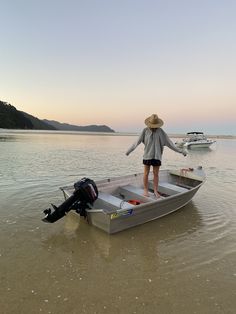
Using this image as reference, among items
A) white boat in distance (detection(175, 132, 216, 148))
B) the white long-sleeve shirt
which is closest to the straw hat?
the white long-sleeve shirt

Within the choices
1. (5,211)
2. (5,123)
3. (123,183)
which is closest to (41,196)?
(5,211)

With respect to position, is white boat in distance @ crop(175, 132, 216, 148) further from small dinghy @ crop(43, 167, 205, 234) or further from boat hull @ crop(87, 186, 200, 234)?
boat hull @ crop(87, 186, 200, 234)

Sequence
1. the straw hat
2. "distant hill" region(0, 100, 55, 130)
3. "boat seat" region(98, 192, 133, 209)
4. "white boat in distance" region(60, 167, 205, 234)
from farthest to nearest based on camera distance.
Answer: "distant hill" region(0, 100, 55, 130), the straw hat, "boat seat" region(98, 192, 133, 209), "white boat in distance" region(60, 167, 205, 234)

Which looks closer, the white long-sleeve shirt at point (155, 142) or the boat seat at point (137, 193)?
the boat seat at point (137, 193)

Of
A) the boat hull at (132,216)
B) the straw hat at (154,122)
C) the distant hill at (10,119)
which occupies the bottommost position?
the boat hull at (132,216)

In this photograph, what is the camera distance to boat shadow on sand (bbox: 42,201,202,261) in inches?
208

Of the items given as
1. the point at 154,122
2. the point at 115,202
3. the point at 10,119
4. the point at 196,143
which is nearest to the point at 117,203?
the point at 115,202

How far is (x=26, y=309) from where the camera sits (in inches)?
138

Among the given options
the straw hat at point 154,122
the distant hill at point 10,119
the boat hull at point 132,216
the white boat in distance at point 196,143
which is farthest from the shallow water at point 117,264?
the distant hill at point 10,119

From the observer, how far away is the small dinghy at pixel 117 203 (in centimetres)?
578

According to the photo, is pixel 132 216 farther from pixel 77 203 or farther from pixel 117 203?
pixel 77 203

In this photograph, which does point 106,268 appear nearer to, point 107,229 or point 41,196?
point 107,229

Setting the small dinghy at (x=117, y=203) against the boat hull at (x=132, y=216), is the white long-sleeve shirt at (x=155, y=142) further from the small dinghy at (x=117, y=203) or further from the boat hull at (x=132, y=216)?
the boat hull at (x=132, y=216)

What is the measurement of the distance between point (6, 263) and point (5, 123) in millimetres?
115533
